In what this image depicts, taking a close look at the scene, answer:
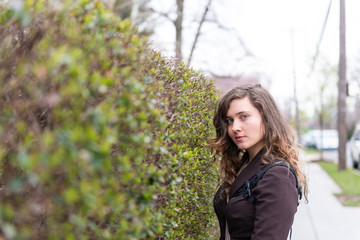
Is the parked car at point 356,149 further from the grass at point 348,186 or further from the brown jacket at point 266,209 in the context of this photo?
the brown jacket at point 266,209

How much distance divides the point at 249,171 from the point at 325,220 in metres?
5.68

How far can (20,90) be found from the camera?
1.33 m

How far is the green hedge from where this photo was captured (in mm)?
1059

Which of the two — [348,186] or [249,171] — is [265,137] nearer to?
[249,171]

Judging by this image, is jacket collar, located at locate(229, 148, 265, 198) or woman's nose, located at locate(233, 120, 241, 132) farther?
woman's nose, located at locate(233, 120, 241, 132)

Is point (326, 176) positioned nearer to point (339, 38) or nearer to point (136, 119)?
point (339, 38)

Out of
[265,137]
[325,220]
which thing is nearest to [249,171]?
[265,137]

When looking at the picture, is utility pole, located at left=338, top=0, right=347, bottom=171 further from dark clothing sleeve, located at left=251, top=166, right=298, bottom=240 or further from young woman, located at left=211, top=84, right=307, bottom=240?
dark clothing sleeve, located at left=251, top=166, right=298, bottom=240

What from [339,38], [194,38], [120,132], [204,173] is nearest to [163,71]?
[204,173]

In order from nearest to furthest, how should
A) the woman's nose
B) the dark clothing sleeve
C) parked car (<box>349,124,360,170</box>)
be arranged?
the dark clothing sleeve → the woman's nose → parked car (<box>349,124,360,170</box>)

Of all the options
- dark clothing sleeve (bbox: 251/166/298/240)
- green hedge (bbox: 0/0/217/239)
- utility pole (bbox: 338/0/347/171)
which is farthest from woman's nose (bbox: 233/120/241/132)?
utility pole (bbox: 338/0/347/171)

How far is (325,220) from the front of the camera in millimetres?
7277

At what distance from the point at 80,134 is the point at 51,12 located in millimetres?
546

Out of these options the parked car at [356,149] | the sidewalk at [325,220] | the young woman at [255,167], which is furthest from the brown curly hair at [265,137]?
the parked car at [356,149]
